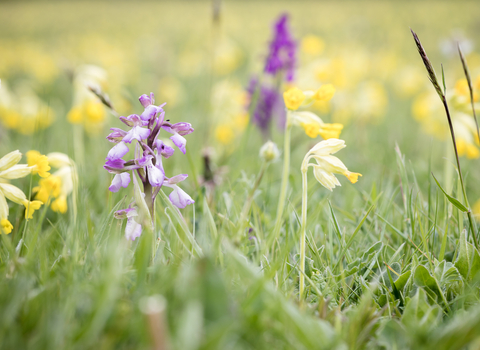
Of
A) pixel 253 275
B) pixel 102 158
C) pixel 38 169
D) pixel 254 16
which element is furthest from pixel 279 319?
pixel 254 16

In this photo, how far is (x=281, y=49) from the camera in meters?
2.67

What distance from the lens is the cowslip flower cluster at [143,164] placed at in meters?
1.05

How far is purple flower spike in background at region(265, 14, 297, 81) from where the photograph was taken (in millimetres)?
2574

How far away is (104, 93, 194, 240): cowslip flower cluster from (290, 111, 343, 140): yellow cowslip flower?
493mm

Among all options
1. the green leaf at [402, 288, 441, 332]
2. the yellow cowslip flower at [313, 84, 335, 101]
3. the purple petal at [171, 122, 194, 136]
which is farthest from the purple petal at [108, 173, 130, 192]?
the green leaf at [402, 288, 441, 332]

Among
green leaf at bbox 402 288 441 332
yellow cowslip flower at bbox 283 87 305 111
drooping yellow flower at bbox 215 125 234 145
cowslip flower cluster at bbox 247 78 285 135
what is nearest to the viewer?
green leaf at bbox 402 288 441 332

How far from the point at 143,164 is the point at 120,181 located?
122mm

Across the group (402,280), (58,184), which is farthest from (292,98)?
(58,184)

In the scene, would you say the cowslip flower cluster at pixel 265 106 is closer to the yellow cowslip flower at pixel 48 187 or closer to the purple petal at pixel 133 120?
the yellow cowslip flower at pixel 48 187

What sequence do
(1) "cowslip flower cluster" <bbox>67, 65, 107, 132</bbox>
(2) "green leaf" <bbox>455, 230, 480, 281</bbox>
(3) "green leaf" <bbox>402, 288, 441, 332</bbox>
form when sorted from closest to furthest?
(3) "green leaf" <bbox>402, 288, 441, 332</bbox>, (2) "green leaf" <bbox>455, 230, 480, 281</bbox>, (1) "cowslip flower cluster" <bbox>67, 65, 107, 132</bbox>

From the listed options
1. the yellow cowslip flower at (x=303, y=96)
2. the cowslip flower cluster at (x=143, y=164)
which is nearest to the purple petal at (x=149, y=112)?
the cowslip flower cluster at (x=143, y=164)

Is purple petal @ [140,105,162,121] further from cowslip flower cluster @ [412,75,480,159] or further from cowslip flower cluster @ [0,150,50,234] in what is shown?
cowslip flower cluster @ [412,75,480,159]

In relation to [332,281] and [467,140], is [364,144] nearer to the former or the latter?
[467,140]

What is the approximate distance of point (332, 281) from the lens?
4.00 ft
